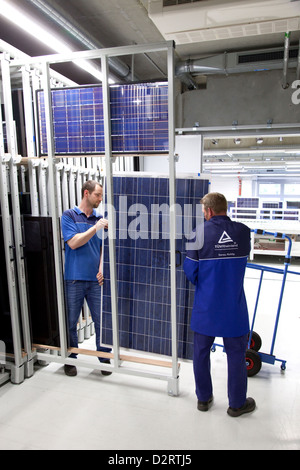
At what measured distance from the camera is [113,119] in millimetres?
2814

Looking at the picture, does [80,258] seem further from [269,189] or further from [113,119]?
[269,189]

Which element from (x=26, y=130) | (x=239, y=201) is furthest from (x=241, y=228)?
(x=239, y=201)

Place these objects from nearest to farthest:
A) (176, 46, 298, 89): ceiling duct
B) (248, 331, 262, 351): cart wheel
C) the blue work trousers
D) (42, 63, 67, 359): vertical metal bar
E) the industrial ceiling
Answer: the blue work trousers → (42, 63, 67, 359): vertical metal bar → the industrial ceiling → (248, 331, 262, 351): cart wheel → (176, 46, 298, 89): ceiling duct

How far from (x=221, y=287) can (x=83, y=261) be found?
1.45 metres

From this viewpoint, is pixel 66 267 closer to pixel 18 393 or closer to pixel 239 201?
pixel 18 393

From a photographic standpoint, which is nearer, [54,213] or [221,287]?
[221,287]

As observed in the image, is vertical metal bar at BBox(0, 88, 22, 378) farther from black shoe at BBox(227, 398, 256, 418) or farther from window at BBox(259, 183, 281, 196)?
window at BBox(259, 183, 281, 196)

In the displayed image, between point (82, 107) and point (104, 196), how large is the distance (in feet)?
2.73

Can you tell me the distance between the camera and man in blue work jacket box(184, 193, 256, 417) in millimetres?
2451

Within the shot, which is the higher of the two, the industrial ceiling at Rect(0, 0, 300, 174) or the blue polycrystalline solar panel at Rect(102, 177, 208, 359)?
the industrial ceiling at Rect(0, 0, 300, 174)

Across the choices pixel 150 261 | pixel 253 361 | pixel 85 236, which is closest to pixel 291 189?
pixel 253 361

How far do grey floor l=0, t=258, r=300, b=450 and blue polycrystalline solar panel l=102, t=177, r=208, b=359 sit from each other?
0.45 meters

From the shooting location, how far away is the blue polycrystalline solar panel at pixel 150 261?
Result: 9.60 ft

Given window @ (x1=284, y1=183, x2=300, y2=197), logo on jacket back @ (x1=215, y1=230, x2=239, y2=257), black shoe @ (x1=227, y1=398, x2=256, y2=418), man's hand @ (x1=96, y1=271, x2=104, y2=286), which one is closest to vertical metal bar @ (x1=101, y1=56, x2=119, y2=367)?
man's hand @ (x1=96, y1=271, x2=104, y2=286)
